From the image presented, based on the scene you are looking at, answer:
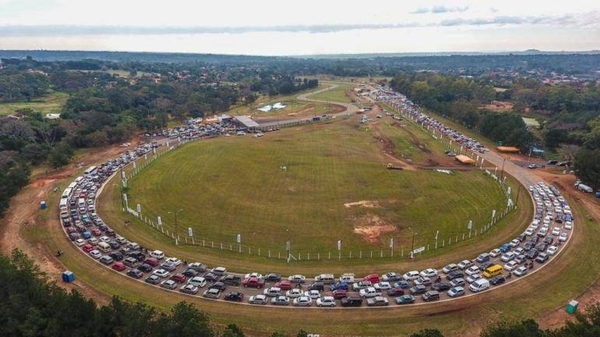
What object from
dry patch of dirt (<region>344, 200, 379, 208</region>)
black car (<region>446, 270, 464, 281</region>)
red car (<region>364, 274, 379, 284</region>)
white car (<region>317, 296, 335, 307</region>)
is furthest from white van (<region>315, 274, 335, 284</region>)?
dry patch of dirt (<region>344, 200, 379, 208</region>)

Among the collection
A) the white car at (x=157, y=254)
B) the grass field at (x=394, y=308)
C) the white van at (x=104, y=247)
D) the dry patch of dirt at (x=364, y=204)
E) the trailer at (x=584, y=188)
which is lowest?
the grass field at (x=394, y=308)

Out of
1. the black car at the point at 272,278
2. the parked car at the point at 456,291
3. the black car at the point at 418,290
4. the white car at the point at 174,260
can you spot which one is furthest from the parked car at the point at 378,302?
the white car at the point at 174,260

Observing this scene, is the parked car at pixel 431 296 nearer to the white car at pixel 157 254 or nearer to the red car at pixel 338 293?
the red car at pixel 338 293

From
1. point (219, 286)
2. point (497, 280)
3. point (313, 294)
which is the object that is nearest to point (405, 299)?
point (313, 294)

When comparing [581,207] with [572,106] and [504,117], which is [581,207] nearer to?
[504,117]

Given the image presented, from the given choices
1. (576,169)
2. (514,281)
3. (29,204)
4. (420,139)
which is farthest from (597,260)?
(29,204)

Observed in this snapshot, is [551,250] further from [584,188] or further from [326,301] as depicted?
[326,301]
